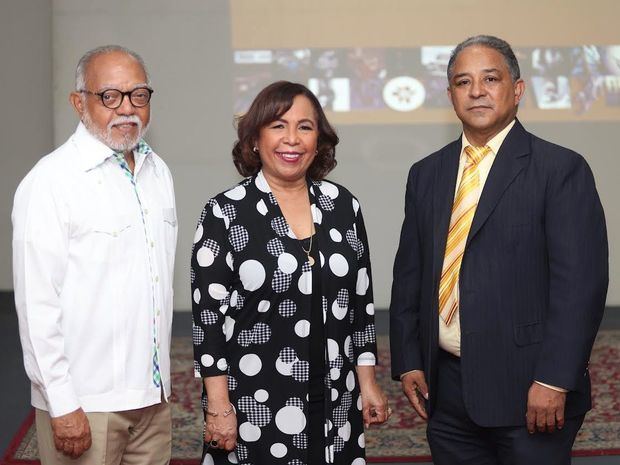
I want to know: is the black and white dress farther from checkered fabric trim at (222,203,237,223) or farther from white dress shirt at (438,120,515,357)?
white dress shirt at (438,120,515,357)

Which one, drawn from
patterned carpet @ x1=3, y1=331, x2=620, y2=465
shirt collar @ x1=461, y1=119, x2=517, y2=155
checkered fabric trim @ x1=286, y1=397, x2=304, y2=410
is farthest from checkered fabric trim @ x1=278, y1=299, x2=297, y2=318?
patterned carpet @ x1=3, y1=331, x2=620, y2=465

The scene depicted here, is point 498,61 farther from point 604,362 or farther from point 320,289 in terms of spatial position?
point 604,362

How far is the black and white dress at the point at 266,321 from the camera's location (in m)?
2.56

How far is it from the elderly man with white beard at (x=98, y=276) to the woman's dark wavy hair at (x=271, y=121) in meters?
0.27

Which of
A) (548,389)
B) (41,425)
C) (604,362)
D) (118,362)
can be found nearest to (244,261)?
(118,362)

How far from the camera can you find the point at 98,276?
8.15ft

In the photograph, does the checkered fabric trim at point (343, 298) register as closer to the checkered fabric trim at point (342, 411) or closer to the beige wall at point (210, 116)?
the checkered fabric trim at point (342, 411)

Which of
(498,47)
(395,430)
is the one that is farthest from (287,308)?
A: (395,430)

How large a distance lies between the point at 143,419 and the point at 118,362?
0.23m

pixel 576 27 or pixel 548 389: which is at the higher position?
pixel 576 27

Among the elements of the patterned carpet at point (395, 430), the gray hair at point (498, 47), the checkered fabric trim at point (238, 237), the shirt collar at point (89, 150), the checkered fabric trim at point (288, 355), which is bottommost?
the patterned carpet at point (395, 430)

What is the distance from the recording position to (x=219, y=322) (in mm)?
2564

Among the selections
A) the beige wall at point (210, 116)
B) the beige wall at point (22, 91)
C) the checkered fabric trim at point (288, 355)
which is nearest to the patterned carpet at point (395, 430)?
the checkered fabric trim at point (288, 355)

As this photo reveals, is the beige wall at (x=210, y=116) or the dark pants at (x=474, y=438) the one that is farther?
the beige wall at (x=210, y=116)
